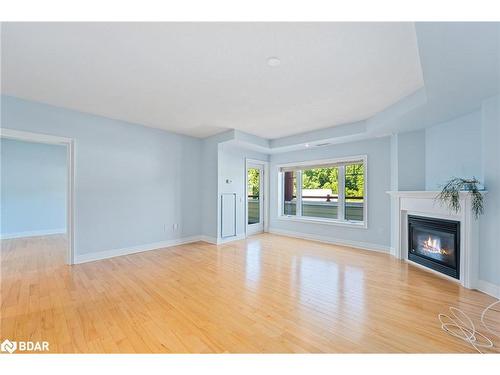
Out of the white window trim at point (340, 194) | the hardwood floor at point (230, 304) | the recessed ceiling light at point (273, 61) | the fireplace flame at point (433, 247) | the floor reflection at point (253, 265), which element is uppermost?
the recessed ceiling light at point (273, 61)

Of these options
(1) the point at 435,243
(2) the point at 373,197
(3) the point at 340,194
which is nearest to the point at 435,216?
(1) the point at 435,243

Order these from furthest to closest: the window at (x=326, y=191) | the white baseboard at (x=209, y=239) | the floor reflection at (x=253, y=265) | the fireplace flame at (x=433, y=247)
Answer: the white baseboard at (x=209, y=239) < the window at (x=326, y=191) < the fireplace flame at (x=433, y=247) < the floor reflection at (x=253, y=265)

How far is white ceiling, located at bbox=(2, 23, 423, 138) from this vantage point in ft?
5.98

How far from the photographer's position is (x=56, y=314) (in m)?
2.17

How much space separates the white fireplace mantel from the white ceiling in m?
1.63

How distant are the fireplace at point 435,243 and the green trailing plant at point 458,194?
0.29m

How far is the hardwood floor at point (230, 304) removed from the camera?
1.76 meters

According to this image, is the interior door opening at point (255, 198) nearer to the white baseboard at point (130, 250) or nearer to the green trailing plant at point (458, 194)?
the white baseboard at point (130, 250)

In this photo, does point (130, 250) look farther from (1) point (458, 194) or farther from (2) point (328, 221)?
(1) point (458, 194)

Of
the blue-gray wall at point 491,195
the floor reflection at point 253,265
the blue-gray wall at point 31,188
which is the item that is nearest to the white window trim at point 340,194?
the floor reflection at point 253,265

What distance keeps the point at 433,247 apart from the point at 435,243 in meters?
0.08

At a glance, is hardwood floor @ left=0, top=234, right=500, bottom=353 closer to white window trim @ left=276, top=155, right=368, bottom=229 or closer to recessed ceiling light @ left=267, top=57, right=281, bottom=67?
white window trim @ left=276, top=155, right=368, bottom=229

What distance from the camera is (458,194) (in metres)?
2.91
